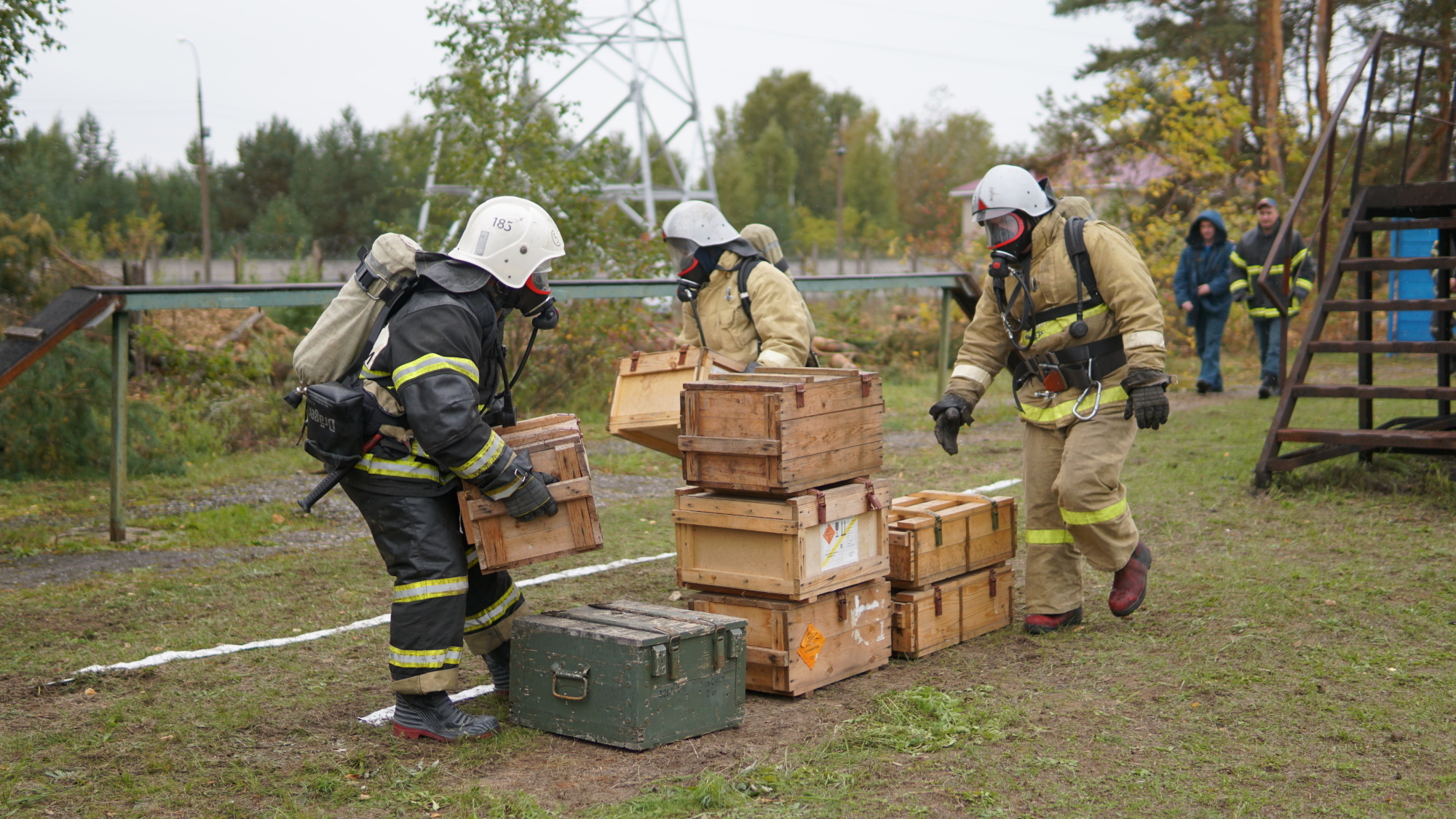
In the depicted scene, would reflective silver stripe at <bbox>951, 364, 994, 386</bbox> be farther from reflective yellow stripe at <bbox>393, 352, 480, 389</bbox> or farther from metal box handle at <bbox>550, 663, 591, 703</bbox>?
reflective yellow stripe at <bbox>393, 352, 480, 389</bbox>

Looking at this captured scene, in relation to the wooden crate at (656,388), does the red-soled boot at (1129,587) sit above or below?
below

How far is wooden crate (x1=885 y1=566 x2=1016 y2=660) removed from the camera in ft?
17.0

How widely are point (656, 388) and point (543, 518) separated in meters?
1.68

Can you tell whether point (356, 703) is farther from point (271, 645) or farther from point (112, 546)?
point (112, 546)

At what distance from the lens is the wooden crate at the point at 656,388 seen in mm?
→ 5820

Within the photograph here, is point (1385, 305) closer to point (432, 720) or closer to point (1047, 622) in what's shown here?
point (1047, 622)

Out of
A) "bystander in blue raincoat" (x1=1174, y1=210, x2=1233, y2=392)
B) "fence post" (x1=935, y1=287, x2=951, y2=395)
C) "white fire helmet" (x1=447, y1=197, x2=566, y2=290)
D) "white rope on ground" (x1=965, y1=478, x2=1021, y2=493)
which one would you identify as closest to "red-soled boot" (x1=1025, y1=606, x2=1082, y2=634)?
"white fire helmet" (x1=447, y1=197, x2=566, y2=290)

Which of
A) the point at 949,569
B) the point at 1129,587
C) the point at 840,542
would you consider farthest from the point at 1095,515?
the point at 840,542

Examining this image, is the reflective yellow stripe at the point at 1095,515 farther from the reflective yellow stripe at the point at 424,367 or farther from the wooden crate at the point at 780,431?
the reflective yellow stripe at the point at 424,367

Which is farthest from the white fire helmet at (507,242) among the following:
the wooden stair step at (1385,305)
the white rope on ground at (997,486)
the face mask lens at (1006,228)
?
the wooden stair step at (1385,305)

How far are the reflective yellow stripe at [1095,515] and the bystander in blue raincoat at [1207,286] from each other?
9.20 metres

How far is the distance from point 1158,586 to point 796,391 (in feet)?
9.14

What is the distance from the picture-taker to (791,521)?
4.59 m

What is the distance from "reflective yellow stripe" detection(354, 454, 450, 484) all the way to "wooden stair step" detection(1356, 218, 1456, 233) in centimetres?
770
